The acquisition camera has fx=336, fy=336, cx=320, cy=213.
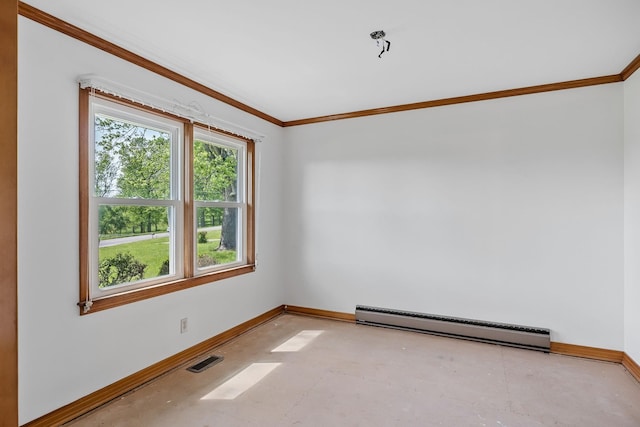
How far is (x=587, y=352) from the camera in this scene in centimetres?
300

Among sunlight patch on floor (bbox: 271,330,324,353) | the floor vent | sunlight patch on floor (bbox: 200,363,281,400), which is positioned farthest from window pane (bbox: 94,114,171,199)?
sunlight patch on floor (bbox: 271,330,324,353)

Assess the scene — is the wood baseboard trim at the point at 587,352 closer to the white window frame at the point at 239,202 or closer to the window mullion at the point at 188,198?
the white window frame at the point at 239,202

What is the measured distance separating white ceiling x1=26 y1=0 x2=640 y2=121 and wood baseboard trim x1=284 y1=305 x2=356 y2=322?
254 centimetres

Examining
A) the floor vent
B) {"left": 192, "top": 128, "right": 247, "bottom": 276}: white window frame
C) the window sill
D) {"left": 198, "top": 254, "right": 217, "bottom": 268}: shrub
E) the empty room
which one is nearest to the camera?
the empty room

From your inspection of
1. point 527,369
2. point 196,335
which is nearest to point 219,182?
point 196,335

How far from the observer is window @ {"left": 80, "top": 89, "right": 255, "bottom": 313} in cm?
230

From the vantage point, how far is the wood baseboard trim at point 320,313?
13.2 feet

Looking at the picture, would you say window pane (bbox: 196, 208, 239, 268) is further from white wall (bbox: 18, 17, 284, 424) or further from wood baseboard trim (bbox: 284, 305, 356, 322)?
wood baseboard trim (bbox: 284, 305, 356, 322)

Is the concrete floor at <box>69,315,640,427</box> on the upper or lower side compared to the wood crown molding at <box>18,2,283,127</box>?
lower

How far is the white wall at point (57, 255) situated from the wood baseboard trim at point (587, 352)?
11.5 feet

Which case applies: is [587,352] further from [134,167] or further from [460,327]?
[134,167]

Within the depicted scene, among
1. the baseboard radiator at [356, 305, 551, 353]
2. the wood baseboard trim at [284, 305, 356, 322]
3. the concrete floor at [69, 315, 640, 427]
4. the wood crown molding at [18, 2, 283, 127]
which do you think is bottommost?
the concrete floor at [69, 315, 640, 427]

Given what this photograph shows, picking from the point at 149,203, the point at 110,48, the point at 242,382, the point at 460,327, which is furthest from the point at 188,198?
the point at 460,327

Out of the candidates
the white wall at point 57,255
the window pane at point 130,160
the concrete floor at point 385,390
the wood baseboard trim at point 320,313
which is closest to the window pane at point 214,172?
the window pane at point 130,160
